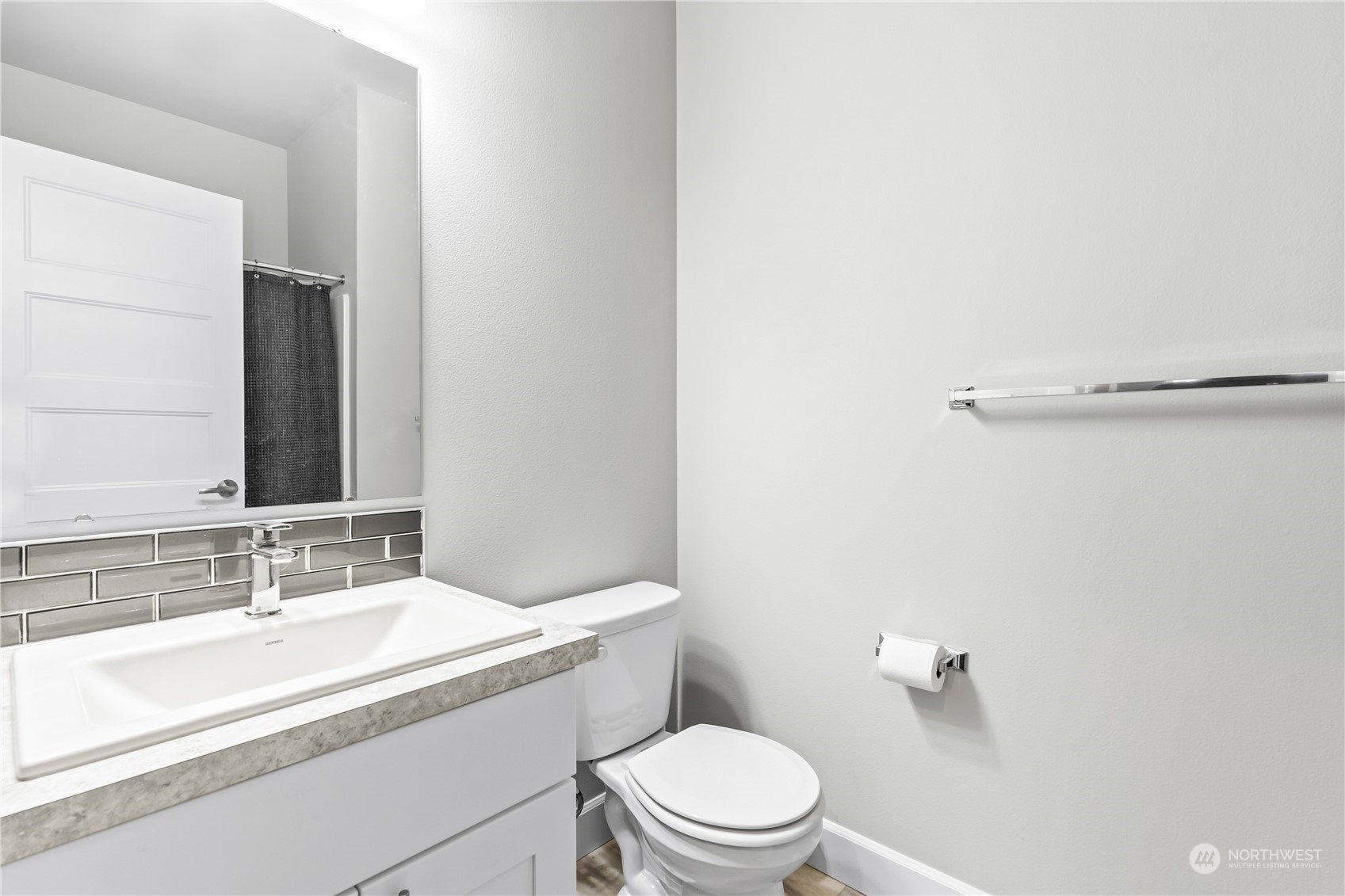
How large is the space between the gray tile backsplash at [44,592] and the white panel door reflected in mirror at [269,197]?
7 cm

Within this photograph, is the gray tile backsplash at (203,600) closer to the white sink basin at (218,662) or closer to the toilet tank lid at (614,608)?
the white sink basin at (218,662)

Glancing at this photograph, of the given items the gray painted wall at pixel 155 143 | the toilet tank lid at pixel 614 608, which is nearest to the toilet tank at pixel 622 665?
the toilet tank lid at pixel 614 608

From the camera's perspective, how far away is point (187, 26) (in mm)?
1036

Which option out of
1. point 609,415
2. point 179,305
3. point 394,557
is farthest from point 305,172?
point 609,415

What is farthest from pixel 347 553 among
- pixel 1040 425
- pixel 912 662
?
pixel 1040 425

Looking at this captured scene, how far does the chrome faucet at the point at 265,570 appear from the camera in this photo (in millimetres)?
1012

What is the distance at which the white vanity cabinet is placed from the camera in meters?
0.60

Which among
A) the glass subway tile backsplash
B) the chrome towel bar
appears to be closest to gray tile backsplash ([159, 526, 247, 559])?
the glass subway tile backsplash

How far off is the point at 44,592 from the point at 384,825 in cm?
61

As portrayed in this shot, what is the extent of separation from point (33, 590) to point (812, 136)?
1714 millimetres

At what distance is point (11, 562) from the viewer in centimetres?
88

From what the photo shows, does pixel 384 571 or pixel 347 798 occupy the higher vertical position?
pixel 384 571

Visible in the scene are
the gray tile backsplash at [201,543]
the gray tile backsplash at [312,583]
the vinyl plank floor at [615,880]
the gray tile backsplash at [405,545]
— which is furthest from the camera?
the vinyl plank floor at [615,880]

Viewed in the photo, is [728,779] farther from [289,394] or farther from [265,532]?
[289,394]
